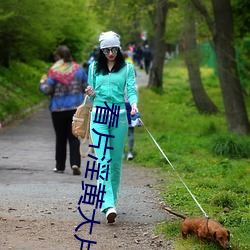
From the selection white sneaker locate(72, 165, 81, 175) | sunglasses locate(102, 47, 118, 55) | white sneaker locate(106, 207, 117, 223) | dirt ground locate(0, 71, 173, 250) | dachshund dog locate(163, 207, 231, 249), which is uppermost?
sunglasses locate(102, 47, 118, 55)

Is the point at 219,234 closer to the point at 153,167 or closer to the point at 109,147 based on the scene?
the point at 109,147

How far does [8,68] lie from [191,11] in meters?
8.78

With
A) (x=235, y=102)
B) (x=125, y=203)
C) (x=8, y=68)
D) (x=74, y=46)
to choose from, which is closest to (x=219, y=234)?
(x=125, y=203)

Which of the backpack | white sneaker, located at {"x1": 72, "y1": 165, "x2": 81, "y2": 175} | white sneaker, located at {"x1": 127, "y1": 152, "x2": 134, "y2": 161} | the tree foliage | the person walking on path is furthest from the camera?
the tree foliage

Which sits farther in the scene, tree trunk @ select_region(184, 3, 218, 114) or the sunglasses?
tree trunk @ select_region(184, 3, 218, 114)

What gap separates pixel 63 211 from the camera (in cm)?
801

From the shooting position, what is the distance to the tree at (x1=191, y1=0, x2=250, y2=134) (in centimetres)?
1605

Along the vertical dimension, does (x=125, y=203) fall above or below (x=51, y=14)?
below

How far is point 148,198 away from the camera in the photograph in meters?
8.93

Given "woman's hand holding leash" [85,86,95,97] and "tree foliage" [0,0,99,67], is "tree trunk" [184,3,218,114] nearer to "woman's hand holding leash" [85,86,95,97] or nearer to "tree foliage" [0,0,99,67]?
"tree foliage" [0,0,99,67]

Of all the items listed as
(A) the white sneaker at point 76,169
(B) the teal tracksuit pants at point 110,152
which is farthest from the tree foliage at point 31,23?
(B) the teal tracksuit pants at point 110,152

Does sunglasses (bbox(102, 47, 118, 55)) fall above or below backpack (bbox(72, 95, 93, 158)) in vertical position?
above

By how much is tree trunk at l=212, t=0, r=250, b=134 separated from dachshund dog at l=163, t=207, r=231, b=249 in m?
10.0

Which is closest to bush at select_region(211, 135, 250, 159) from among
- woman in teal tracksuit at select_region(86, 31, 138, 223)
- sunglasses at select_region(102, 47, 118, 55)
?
woman in teal tracksuit at select_region(86, 31, 138, 223)
